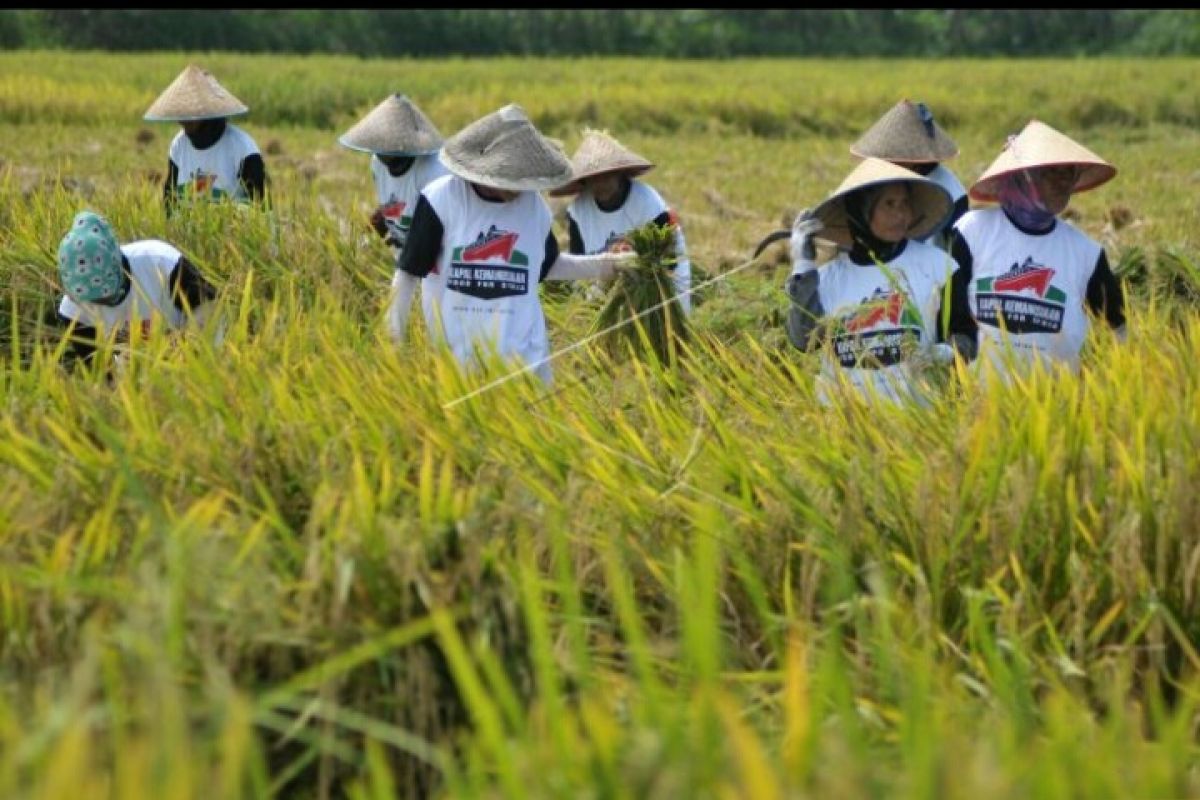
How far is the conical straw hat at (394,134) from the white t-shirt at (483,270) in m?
1.56

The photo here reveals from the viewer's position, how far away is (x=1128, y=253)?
263 inches

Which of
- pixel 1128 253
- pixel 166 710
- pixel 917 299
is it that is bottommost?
pixel 1128 253

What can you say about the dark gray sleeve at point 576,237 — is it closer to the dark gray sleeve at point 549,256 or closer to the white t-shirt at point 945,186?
the dark gray sleeve at point 549,256

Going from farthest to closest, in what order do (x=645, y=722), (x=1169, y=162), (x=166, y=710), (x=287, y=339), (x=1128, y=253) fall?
(x=1169, y=162) → (x=1128, y=253) → (x=287, y=339) → (x=645, y=722) → (x=166, y=710)

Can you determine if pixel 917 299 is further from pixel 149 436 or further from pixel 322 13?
pixel 322 13

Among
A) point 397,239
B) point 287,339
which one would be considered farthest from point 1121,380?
point 397,239

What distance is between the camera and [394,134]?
6.15m

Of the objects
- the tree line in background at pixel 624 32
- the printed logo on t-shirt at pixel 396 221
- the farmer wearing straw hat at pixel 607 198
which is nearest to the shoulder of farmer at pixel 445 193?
the farmer wearing straw hat at pixel 607 198

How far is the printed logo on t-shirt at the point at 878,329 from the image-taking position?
4141 millimetres

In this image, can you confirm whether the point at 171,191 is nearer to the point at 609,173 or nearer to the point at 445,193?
the point at 609,173

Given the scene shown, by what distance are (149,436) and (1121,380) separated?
1844mm

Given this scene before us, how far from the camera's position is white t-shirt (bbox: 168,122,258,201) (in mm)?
6805

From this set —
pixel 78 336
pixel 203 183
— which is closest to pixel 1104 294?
pixel 78 336

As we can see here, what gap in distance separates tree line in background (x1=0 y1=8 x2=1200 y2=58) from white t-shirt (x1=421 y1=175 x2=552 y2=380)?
28418 mm
